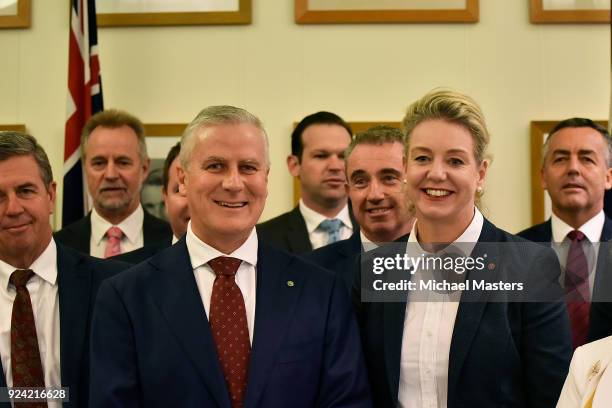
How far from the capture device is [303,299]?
2725 mm

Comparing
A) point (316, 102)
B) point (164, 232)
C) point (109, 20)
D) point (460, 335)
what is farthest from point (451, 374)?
point (109, 20)

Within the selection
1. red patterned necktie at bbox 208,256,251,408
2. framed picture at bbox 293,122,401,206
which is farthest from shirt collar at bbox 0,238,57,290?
framed picture at bbox 293,122,401,206

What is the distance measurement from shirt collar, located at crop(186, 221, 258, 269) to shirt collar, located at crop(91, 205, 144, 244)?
5.75ft

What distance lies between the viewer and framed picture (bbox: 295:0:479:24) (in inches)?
207

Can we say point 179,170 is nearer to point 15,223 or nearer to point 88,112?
point 15,223

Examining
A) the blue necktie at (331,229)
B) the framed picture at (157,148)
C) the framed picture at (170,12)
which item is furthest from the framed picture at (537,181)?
the framed picture at (157,148)

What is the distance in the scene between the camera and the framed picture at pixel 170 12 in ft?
17.4

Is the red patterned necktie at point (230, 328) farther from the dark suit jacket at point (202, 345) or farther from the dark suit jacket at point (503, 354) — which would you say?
the dark suit jacket at point (503, 354)

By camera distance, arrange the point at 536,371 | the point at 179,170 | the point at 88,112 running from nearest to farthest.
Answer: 1. the point at 536,371
2. the point at 179,170
3. the point at 88,112

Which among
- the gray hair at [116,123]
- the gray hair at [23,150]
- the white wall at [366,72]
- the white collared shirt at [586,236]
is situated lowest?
the white collared shirt at [586,236]

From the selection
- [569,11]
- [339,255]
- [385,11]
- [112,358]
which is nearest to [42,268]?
[112,358]

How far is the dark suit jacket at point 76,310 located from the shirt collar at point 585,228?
7.05 ft

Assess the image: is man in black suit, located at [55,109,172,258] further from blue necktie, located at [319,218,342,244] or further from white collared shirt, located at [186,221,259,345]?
white collared shirt, located at [186,221,259,345]

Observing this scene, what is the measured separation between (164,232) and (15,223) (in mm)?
1477
